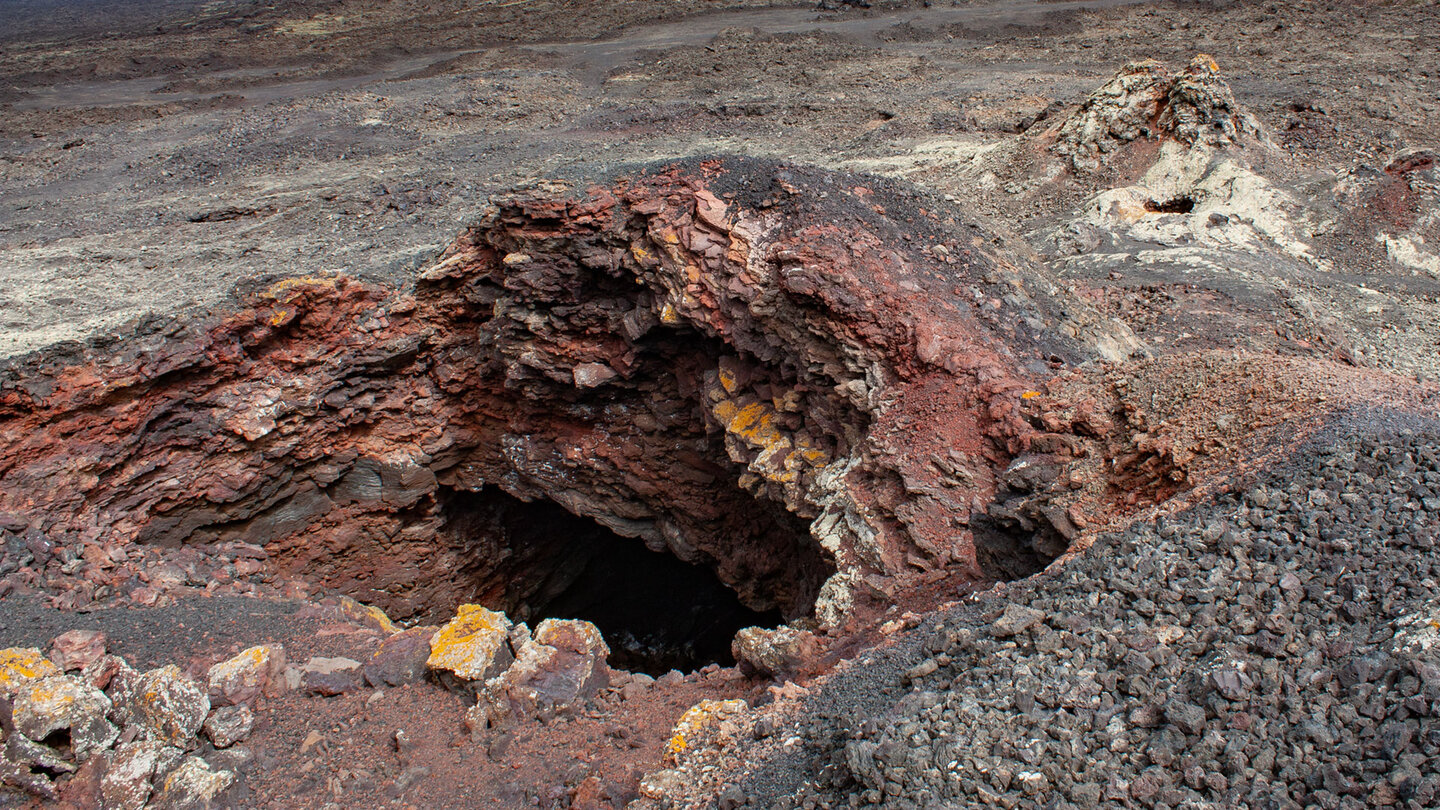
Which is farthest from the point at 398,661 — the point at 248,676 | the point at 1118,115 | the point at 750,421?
the point at 1118,115

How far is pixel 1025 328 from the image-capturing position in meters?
6.30

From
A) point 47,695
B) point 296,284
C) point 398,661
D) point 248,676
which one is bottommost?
point 398,661

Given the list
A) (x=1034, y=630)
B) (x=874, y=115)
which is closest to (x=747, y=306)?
(x=1034, y=630)

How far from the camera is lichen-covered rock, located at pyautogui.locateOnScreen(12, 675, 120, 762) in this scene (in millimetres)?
4164

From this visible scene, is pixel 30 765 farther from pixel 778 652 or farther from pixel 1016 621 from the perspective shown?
pixel 1016 621

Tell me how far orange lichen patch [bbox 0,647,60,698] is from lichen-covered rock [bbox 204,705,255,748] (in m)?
0.91

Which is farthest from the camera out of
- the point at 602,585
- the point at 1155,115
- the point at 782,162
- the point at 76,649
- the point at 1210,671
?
the point at 602,585

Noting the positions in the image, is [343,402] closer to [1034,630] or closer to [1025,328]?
Answer: [1025,328]

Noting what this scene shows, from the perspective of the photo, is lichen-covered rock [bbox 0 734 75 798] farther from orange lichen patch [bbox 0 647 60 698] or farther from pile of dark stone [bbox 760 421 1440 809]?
pile of dark stone [bbox 760 421 1440 809]

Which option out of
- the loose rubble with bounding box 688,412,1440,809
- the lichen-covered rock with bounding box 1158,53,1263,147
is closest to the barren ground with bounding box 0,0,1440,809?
the loose rubble with bounding box 688,412,1440,809

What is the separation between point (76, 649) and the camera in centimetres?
495

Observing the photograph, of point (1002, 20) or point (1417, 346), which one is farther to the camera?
point (1002, 20)

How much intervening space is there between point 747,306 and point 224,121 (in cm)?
1236

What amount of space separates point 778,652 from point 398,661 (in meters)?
2.36
